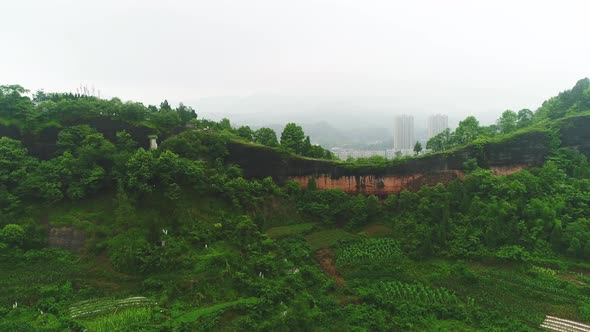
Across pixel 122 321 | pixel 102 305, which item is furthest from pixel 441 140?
pixel 102 305

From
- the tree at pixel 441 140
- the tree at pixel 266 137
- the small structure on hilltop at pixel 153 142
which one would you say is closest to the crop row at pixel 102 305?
the small structure on hilltop at pixel 153 142

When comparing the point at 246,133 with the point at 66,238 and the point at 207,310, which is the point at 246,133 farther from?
the point at 207,310

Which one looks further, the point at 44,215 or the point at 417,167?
the point at 417,167

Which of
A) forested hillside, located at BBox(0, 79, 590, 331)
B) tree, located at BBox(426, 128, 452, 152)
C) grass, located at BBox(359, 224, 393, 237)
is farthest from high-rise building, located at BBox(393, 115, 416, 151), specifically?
grass, located at BBox(359, 224, 393, 237)

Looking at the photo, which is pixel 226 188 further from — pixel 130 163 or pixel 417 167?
pixel 417 167

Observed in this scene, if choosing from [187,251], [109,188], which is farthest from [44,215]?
[187,251]

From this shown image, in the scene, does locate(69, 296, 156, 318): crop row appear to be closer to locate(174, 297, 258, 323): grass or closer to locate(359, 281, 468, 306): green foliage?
locate(174, 297, 258, 323): grass

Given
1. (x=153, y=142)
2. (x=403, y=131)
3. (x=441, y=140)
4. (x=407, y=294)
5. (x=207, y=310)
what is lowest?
(x=407, y=294)

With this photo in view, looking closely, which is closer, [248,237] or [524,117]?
[248,237]
